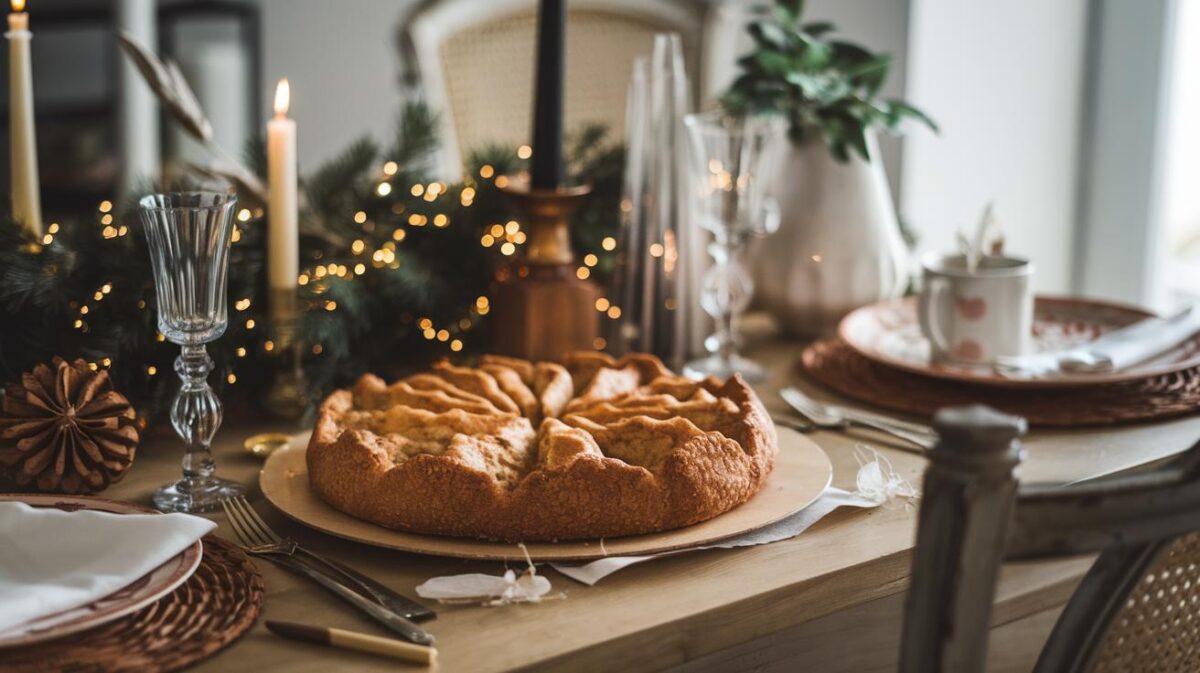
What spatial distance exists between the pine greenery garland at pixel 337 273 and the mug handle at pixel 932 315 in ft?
1.32

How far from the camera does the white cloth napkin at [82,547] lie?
0.80 metres

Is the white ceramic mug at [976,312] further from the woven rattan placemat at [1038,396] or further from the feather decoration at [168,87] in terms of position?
the feather decoration at [168,87]

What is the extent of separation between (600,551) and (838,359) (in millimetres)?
659

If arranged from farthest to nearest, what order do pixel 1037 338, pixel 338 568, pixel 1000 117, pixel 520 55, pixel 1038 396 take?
pixel 1000 117 < pixel 520 55 < pixel 1037 338 < pixel 1038 396 < pixel 338 568

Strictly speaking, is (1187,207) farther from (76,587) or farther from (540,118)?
(76,587)

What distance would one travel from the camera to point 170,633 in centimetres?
79

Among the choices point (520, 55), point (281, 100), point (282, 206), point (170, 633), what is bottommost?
point (170, 633)

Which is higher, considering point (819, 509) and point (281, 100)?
point (281, 100)

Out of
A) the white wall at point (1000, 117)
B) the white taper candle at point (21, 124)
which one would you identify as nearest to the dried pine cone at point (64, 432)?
the white taper candle at point (21, 124)

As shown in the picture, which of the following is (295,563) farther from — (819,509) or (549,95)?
(549,95)

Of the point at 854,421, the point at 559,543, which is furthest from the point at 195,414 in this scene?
the point at 854,421

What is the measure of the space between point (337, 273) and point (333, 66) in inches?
84.5

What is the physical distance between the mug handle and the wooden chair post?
2.48ft

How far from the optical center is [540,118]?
1.35 meters
